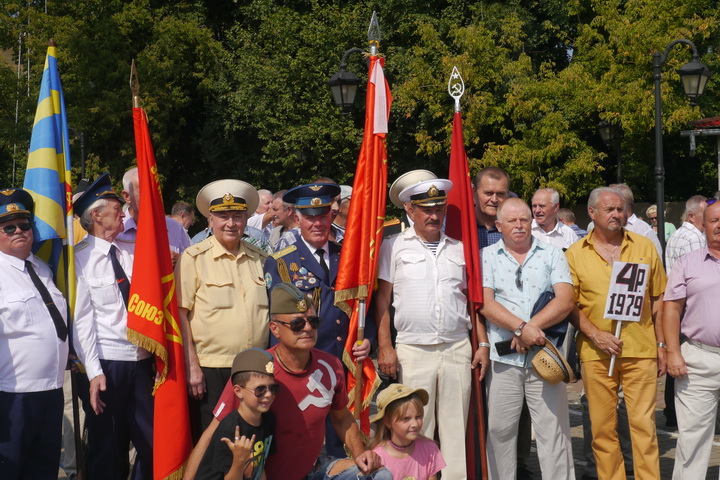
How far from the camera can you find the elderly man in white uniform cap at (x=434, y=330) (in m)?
5.88

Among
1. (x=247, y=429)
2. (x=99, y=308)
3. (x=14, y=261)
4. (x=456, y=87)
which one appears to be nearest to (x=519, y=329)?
(x=456, y=87)

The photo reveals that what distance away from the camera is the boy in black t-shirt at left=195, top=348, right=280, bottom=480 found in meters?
4.39

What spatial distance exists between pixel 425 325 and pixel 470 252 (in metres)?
0.61

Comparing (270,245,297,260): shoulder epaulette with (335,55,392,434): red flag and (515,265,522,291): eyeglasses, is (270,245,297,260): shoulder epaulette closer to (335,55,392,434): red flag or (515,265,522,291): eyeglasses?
(335,55,392,434): red flag

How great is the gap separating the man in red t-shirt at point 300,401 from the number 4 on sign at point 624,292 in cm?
212

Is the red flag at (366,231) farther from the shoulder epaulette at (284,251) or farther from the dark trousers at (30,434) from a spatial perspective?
the dark trousers at (30,434)

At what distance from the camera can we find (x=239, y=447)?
439cm

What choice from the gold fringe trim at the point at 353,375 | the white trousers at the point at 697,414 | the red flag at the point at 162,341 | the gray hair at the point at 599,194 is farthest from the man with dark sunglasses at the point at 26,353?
the white trousers at the point at 697,414

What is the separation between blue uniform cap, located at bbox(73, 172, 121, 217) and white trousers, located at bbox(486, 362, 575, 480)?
2874mm

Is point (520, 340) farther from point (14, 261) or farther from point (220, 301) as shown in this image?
point (14, 261)

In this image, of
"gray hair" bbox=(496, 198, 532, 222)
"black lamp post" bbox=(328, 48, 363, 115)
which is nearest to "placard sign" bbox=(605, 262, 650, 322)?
"gray hair" bbox=(496, 198, 532, 222)

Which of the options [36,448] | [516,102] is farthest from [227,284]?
[516,102]

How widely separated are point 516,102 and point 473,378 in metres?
14.3

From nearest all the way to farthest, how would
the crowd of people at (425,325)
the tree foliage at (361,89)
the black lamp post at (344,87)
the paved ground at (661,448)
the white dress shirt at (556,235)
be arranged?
1. the crowd of people at (425,325)
2. the paved ground at (661,448)
3. the white dress shirt at (556,235)
4. the black lamp post at (344,87)
5. the tree foliage at (361,89)
